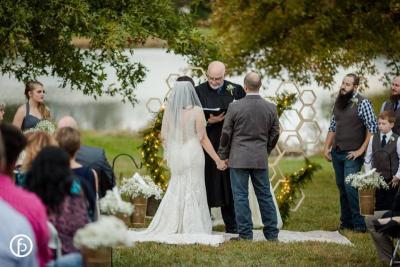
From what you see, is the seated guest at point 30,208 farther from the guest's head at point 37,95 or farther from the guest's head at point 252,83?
the guest's head at point 37,95

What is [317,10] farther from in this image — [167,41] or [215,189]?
[215,189]

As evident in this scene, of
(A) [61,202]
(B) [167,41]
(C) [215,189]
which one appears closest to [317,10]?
(B) [167,41]

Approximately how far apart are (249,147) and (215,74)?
116 centimetres

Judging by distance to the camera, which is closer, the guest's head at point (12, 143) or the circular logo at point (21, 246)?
the circular logo at point (21, 246)

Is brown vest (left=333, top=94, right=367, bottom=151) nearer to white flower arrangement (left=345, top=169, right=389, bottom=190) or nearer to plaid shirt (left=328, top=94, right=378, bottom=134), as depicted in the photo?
plaid shirt (left=328, top=94, right=378, bottom=134)

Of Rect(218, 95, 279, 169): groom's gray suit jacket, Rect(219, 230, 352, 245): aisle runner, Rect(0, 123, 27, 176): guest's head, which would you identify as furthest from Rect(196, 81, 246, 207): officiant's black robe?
Rect(0, 123, 27, 176): guest's head

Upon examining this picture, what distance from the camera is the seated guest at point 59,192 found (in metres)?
5.85

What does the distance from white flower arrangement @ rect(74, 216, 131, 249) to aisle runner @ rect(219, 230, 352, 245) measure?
16.9 feet

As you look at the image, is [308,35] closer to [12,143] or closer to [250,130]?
[250,130]

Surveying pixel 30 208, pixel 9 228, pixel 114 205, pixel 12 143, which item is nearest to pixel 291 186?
pixel 114 205

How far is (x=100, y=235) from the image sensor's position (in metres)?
5.80

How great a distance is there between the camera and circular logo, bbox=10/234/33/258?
4.59 m

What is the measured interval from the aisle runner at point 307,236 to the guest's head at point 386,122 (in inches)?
48.2

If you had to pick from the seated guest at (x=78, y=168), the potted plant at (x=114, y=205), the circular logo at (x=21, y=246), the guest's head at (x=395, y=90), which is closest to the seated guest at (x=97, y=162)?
the seated guest at (x=78, y=168)
